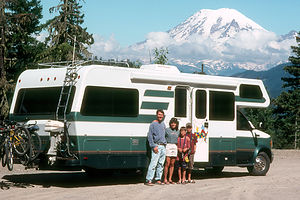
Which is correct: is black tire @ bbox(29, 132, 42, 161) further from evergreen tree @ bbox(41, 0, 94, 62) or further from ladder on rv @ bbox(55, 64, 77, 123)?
evergreen tree @ bbox(41, 0, 94, 62)

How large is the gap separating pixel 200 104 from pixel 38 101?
423 cm

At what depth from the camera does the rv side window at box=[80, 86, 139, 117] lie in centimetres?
1235

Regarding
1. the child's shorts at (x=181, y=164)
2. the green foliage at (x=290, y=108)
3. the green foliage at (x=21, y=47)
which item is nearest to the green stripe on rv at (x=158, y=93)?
the child's shorts at (x=181, y=164)

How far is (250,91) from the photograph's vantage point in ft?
52.1

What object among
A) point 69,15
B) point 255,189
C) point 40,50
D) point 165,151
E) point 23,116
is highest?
point 69,15

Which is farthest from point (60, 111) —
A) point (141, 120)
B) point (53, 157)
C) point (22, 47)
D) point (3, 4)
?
point (22, 47)

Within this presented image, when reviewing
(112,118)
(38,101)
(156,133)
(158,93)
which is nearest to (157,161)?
(156,133)

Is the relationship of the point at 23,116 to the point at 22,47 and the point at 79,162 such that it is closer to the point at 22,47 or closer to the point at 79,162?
the point at 79,162

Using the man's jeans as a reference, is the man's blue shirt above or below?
above

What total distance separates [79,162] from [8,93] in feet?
56.7

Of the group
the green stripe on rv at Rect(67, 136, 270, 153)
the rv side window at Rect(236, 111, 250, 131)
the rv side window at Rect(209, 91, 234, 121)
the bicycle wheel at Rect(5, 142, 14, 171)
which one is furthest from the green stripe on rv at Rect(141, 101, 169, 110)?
the bicycle wheel at Rect(5, 142, 14, 171)

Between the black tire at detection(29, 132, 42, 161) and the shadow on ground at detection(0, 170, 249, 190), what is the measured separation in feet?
3.76

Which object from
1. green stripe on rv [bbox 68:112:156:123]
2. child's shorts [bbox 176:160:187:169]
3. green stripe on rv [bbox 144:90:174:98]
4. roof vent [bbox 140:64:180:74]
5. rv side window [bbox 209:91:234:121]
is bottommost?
child's shorts [bbox 176:160:187:169]

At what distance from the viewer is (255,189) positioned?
12867mm
